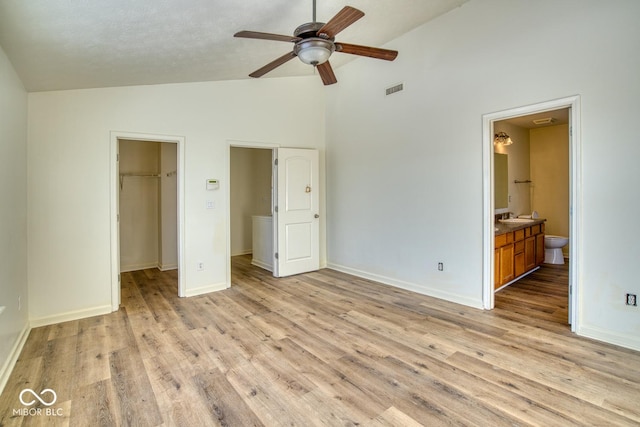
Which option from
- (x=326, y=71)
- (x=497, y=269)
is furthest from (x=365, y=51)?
(x=497, y=269)

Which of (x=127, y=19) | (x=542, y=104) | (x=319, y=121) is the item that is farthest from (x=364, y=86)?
(x=127, y=19)

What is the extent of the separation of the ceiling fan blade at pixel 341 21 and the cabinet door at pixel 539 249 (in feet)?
16.1

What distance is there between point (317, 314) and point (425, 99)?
2.95m

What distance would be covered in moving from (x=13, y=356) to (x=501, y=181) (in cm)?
655

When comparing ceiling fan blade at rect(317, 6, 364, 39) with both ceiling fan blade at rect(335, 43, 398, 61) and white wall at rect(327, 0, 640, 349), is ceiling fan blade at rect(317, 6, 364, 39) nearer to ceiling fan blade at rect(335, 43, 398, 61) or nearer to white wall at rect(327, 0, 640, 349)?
ceiling fan blade at rect(335, 43, 398, 61)

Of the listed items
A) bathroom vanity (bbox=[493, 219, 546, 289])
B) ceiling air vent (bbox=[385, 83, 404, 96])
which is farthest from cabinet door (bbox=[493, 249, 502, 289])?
ceiling air vent (bbox=[385, 83, 404, 96])

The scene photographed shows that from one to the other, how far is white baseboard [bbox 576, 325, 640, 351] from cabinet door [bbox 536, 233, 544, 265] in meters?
2.72

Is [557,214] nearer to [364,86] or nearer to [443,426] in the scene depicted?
[364,86]

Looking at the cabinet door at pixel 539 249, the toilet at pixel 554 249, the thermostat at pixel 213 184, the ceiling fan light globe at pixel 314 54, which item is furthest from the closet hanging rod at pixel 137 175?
the toilet at pixel 554 249

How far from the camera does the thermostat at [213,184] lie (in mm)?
4328

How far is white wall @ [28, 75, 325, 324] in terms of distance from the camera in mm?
3279

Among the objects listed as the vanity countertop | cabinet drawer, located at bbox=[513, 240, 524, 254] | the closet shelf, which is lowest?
cabinet drawer, located at bbox=[513, 240, 524, 254]

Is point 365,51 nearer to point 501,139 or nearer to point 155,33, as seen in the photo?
point 155,33

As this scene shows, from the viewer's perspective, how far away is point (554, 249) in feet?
18.7
